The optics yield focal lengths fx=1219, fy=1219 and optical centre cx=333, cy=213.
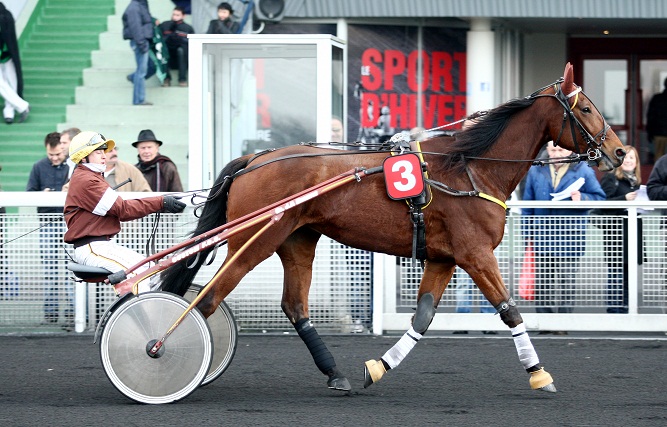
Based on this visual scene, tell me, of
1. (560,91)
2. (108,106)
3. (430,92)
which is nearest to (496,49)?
(430,92)

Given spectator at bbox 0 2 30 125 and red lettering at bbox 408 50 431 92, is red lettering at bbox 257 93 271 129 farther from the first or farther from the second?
spectator at bbox 0 2 30 125

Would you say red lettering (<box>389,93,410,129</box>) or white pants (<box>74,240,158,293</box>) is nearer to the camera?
white pants (<box>74,240,158,293</box>)

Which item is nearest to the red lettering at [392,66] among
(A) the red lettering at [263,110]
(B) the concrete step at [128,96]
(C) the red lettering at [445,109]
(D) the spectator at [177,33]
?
(C) the red lettering at [445,109]

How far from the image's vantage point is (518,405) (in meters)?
7.29

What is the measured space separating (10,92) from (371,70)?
4724 mm

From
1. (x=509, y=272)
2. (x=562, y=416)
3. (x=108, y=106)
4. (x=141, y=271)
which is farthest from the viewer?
(x=108, y=106)

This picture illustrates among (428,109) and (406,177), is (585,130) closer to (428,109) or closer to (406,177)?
(406,177)

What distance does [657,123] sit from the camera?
16.8 meters

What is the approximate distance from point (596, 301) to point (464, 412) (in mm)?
3413

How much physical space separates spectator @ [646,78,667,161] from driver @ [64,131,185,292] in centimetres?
1076

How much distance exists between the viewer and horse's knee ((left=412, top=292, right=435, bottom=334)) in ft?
25.2

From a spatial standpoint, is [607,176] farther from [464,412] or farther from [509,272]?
[464,412]

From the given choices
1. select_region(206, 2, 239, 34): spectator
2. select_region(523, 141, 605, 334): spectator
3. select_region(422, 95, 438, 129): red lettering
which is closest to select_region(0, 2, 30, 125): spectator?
select_region(206, 2, 239, 34): spectator

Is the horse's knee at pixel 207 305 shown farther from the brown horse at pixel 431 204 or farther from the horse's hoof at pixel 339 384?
the horse's hoof at pixel 339 384
